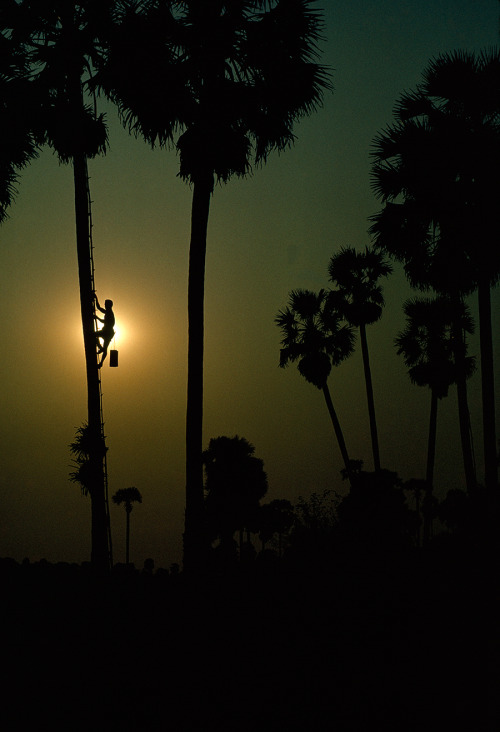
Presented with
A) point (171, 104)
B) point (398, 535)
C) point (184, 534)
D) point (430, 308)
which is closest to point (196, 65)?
point (171, 104)

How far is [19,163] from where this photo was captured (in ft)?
59.1

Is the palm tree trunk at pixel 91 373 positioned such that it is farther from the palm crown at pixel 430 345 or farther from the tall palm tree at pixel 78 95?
the palm crown at pixel 430 345

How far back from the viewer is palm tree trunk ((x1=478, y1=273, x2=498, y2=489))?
15805 mm

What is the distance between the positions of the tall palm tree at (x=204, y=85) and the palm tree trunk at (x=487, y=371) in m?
5.74

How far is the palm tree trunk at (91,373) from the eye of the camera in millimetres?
15188

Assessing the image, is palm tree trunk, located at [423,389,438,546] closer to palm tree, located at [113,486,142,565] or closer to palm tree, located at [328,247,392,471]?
palm tree, located at [328,247,392,471]

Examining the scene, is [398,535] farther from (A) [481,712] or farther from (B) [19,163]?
(B) [19,163]

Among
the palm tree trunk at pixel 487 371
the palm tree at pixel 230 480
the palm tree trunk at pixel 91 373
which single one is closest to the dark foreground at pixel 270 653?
the palm tree trunk at pixel 91 373

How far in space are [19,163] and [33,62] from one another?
8.26 ft

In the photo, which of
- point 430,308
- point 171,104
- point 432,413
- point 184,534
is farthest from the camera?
point 432,413

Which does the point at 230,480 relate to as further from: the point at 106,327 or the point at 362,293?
the point at 106,327

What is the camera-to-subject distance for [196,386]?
13.1 m

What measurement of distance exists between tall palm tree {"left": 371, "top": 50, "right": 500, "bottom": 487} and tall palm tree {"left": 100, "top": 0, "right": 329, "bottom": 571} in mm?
3256

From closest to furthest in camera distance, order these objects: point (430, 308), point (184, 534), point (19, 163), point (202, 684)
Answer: point (202, 684) → point (184, 534) → point (19, 163) → point (430, 308)
